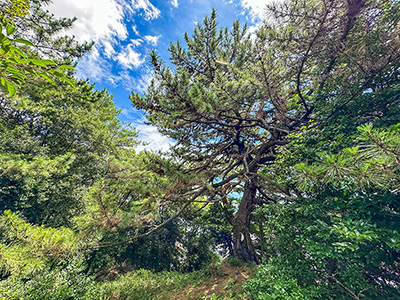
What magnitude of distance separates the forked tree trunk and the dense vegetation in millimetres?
51

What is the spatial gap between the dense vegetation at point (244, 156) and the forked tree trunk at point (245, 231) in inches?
2.0

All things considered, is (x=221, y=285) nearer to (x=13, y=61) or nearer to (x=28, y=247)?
(x=28, y=247)

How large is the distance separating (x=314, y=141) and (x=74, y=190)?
10036 mm

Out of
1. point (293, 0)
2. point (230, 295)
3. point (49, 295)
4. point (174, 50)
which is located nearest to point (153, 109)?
point (174, 50)

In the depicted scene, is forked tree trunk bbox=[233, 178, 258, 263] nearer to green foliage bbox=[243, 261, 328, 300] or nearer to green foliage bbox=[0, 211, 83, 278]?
green foliage bbox=[243, 261, 328, 300]

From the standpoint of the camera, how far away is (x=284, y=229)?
3.19 metres

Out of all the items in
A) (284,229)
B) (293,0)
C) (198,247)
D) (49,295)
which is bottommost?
(198,247)

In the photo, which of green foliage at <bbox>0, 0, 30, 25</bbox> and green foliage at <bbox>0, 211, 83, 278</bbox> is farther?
green foliage at <bbox>0, 0, 30, 25</bbox>

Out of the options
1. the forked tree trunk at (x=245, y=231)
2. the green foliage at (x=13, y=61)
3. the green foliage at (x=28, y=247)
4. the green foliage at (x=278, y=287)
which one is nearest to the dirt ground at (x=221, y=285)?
the forked tree trunk at (x=245, y=231)

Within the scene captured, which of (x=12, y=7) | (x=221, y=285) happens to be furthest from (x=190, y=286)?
(x=12, y=7)

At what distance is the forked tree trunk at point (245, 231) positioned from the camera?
234 inches

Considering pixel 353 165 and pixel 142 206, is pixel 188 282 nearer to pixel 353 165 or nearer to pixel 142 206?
pixel 142 206

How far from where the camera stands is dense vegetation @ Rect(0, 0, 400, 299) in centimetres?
225

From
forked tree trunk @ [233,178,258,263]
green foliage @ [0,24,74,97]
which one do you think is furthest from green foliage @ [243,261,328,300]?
green foliage @ [0,24,74,97]
